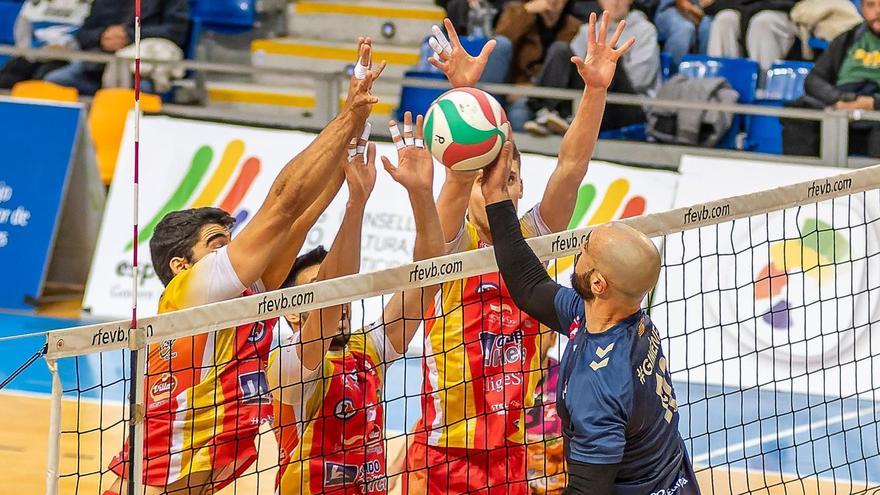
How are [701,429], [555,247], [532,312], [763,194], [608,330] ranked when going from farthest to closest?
[701,429] → [763,194] → [555,247] → [532,312] → [608,330]

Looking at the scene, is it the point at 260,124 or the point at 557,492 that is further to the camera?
the point at 260,124

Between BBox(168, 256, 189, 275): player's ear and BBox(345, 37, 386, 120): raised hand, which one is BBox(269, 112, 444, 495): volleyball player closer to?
BBox(345, 37, 386, 120): raised hand

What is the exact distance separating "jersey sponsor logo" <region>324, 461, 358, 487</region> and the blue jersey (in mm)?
992

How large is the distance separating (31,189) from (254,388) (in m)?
6.84

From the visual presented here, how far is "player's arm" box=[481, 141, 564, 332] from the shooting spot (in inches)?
179

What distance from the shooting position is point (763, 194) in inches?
211

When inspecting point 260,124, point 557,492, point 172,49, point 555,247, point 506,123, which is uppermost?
point 172,49

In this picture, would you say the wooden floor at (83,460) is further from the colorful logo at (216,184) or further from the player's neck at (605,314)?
the player's neck at (605,314)

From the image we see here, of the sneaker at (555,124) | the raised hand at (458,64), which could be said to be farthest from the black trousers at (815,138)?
the raised hand at (458,64)

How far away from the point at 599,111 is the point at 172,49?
27.6ft

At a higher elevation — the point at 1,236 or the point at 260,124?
the point at 260,124

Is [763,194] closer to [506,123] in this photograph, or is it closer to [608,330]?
[506,123]

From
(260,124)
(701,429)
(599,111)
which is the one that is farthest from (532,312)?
(260,124)

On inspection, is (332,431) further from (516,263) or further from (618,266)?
(618,266)
